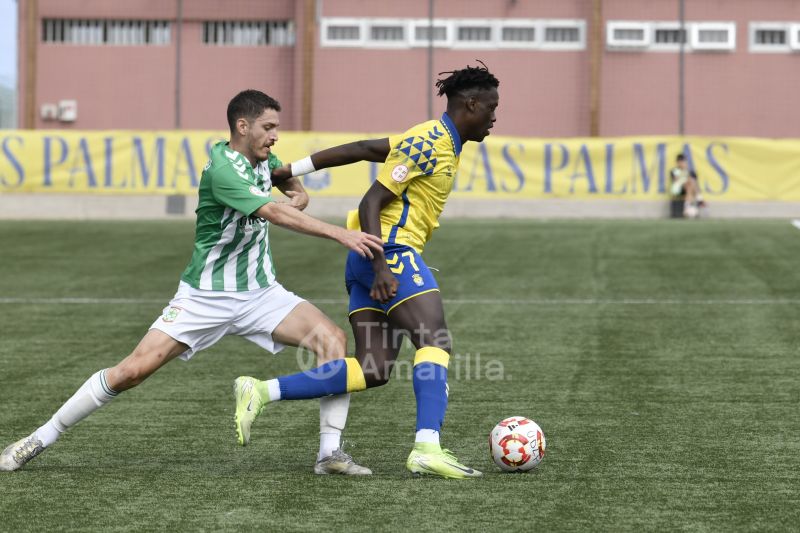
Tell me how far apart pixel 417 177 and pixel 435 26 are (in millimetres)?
28095

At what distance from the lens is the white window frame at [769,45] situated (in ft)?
112

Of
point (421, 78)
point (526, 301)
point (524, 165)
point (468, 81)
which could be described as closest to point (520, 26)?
point (421, 78)

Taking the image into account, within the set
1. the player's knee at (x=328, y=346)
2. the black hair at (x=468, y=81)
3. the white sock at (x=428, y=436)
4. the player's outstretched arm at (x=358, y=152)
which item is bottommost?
the white sock at (x=428, y=436)

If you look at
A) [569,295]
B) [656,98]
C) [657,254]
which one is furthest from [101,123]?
[569,295]

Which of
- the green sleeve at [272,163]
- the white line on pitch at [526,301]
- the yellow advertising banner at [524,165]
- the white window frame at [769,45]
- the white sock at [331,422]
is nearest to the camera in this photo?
the white sock at [331,422]

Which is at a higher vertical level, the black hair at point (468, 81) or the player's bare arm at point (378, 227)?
the black hair at point (468, 81)

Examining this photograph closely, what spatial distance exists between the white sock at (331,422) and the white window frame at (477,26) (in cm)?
2826

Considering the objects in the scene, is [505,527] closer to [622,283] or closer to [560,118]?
[622,283]

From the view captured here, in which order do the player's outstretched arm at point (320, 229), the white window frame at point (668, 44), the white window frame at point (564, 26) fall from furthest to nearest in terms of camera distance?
1. the white window frame at point (564, 26)
2. the white window frame at point (668, 44)
3. the player's outstretched arm at point (320, 229)

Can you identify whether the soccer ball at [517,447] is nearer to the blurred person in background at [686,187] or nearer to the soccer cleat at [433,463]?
the soccer cleat at [433,463]

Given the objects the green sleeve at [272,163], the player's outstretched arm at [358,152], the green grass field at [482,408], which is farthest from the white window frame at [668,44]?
the player's outstretched arm at [358,152]

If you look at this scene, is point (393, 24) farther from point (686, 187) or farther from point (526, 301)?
point (526, 301)

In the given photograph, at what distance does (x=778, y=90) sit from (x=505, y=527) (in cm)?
3053

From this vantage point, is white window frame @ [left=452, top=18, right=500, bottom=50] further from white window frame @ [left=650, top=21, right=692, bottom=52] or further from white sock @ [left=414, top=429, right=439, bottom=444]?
white sock @ [left=414, top=429, right=439, bottom=444]
